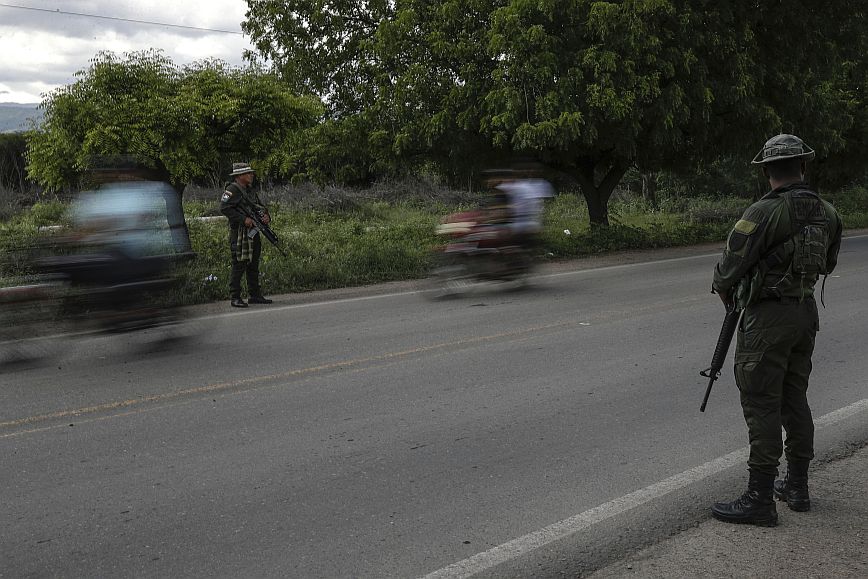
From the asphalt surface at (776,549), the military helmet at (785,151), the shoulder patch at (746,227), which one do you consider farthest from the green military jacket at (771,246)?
the asphalt surface at (776,549)

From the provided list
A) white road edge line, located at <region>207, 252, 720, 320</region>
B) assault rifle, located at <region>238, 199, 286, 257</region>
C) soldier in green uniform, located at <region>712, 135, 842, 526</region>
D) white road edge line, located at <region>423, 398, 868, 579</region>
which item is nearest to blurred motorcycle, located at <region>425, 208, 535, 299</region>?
white road edge line, located at <region>207, 252, 720, 320</region>

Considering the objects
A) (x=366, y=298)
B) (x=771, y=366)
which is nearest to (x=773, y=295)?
(x=771, y=366)

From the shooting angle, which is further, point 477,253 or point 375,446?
point 477,253

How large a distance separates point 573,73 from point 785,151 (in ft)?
42.1

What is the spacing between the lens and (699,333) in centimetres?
884

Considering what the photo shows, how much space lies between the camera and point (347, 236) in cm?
1758

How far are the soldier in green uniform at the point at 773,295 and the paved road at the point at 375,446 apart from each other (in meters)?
0.50

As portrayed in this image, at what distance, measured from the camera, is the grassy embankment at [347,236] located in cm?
1279

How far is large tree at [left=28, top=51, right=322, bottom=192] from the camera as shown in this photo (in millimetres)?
13297

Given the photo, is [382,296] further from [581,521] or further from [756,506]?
[756,506]

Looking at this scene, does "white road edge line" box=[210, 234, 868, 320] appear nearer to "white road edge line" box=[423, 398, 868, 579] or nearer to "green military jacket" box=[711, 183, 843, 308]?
"white road edge line" box=[423, 398, 868, 579]

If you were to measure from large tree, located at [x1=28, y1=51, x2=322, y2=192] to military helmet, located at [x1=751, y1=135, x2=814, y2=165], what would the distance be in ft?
36.6

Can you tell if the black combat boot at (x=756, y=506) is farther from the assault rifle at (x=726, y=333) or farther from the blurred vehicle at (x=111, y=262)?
the blurred vehicle at (x=111, y=262)

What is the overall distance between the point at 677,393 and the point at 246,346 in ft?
13.7
